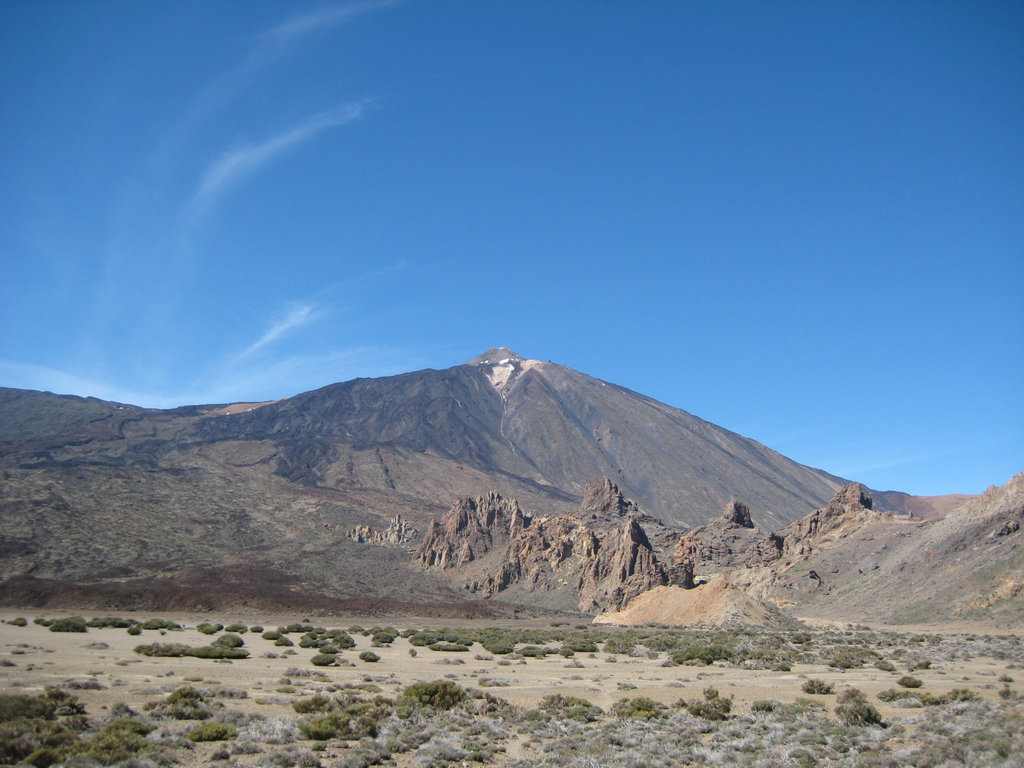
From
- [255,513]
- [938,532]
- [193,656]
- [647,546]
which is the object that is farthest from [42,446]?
[938,532]

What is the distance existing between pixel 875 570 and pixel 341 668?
66.5m

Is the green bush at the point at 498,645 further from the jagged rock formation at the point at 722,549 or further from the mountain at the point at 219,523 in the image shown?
the jagged rock formation at the point at 722,549

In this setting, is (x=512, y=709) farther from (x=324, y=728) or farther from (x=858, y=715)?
(x=858, y=715)

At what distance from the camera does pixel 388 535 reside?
409ft

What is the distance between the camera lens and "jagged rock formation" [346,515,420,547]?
12231cm

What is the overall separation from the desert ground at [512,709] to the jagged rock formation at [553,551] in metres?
47.7

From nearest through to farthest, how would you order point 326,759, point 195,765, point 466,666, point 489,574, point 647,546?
point 195,765, point 326,759, point 466,666, point 647,546, point 489,574

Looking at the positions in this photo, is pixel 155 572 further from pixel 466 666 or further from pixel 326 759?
pixel 326 759

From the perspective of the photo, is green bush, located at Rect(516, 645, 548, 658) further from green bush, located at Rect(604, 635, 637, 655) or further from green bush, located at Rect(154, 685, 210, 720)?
green bush, located at Rect(154, 685, 210, 720)

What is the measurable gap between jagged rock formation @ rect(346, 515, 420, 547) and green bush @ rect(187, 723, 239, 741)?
109445 millimetres

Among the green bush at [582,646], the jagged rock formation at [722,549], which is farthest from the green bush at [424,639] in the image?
the jagged rock formation at [722,549]

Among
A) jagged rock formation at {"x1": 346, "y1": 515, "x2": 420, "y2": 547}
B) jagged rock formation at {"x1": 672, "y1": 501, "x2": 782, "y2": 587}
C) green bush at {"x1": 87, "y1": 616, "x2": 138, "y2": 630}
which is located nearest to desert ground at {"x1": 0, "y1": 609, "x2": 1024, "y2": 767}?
green bush at {"x1": 87, "y1": 616, "x2": 138, "y2": 630}

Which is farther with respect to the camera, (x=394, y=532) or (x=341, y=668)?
(x=394, y=532)

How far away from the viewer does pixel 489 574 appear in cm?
9738
